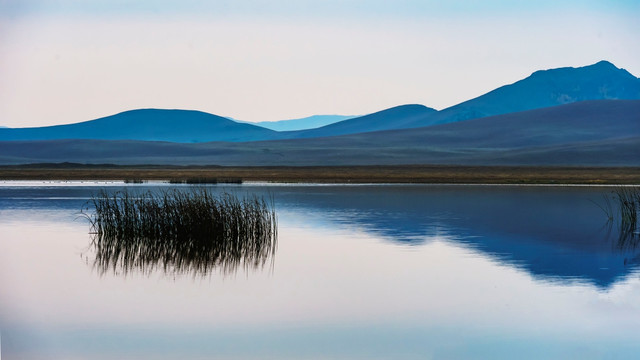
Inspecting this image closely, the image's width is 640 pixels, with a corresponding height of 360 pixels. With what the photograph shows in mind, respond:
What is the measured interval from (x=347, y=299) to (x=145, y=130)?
185852 millimetres

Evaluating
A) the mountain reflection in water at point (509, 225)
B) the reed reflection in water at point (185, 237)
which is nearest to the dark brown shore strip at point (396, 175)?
the mountain reflection in water at point (509, 225)

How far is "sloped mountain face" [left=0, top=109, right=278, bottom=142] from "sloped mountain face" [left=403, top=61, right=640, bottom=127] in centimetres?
4065

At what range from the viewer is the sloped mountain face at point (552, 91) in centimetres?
16712

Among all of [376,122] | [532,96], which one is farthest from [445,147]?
[532,96]

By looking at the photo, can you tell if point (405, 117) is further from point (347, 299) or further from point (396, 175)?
point (347, 299)

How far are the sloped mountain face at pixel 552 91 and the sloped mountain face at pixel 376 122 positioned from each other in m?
4.89

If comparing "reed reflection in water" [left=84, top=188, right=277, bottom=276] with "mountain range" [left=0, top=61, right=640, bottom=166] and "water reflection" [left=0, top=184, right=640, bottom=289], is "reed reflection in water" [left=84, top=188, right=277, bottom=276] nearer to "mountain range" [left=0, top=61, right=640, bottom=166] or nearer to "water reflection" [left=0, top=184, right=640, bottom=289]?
"water reflection" [left=0, top=184, right=640, bottom=289]

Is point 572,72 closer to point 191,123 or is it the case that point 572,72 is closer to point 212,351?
point 191,123

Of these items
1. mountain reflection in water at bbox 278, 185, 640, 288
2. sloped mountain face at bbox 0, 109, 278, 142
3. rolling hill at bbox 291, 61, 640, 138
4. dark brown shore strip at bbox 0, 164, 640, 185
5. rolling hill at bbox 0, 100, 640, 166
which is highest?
rolling hill at bbox 291, 61, 640, 138

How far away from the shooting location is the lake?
8273 millimetres

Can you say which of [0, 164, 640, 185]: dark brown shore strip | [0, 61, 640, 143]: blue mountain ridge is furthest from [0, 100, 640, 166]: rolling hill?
[0, 61, 640, 143]: blue mountain ridge

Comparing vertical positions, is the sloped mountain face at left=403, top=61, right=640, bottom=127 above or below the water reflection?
above

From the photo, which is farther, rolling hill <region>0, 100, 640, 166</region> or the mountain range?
the mountain range

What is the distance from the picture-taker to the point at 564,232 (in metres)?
19.2
